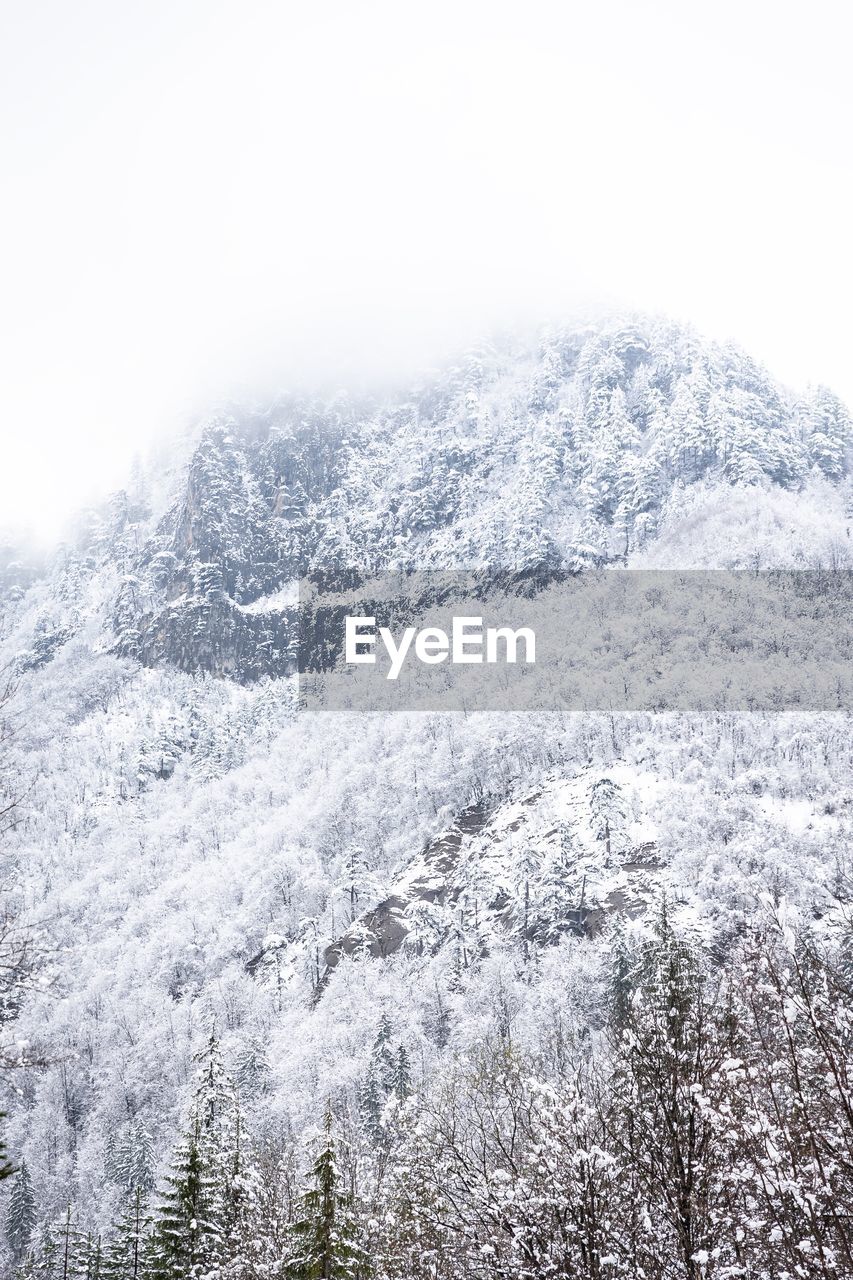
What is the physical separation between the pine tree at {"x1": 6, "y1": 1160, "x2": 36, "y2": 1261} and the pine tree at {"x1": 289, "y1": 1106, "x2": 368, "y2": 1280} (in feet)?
184

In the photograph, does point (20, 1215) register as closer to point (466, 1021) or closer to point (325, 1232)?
point (466, 1021)

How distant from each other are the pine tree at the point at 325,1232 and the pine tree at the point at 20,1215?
56.0m

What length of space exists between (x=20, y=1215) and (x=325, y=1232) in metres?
59.5

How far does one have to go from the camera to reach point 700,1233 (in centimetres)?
1005

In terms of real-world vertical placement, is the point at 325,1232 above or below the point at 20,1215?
above

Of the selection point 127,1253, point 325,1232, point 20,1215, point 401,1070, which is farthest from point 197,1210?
point 20,1215

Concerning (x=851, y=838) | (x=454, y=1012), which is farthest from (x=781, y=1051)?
(x=851, y=838)

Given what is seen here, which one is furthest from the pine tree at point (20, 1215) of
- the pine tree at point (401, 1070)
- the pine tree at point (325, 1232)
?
the pine tree at point (325, 1232)

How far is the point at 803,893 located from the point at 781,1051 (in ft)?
311

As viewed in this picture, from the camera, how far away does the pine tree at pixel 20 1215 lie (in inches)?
2584

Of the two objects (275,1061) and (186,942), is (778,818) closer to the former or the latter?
(275,1061)

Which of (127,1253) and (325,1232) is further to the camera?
(127,1253)

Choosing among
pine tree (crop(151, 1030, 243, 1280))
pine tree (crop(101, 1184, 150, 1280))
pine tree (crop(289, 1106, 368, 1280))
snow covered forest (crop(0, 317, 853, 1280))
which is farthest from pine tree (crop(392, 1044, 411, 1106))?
pine tree (crop(289, 1106, 368, 1280))

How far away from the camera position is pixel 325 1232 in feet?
71.6
